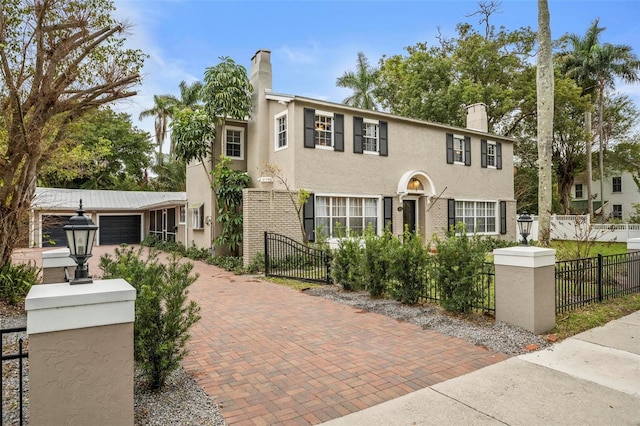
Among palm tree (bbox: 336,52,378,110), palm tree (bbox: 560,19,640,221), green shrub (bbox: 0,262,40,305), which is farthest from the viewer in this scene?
palm tree (bbox: 336,52,378,110)

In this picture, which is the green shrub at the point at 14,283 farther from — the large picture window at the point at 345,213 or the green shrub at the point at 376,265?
the large picture window at the point at 345,213

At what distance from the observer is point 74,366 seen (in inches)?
104

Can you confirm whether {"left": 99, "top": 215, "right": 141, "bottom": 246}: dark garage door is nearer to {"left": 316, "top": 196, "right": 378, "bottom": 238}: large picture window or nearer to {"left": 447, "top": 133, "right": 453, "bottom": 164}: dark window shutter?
{"left": 316, "top": 196, "right": 378, "bottom": 238}: large picture window

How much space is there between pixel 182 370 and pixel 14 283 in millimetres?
4603

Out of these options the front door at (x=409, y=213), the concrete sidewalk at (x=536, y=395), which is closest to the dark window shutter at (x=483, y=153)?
the front door at (x=409, y=213)

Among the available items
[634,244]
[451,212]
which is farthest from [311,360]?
[451,212]

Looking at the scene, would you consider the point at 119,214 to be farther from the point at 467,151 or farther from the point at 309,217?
the point at 467,151

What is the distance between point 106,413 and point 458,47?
105ft

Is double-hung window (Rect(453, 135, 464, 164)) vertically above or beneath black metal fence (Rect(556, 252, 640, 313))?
above

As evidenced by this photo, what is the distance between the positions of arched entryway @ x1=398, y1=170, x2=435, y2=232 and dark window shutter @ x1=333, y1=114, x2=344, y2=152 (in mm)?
3357

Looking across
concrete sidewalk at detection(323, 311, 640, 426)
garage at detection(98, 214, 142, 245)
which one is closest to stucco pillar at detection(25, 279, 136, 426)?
concrete sidewalk at detection(323, 311, 640, 426)

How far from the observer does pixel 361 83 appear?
3161cm

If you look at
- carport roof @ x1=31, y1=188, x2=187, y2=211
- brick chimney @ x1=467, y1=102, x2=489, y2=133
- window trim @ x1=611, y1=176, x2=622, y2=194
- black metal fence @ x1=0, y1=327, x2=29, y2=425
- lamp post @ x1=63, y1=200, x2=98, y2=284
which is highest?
brick chimney @ x1=467, y1=102, x2=489, y2=133

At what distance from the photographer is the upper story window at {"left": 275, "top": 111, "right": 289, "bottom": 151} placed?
45.6 feet
